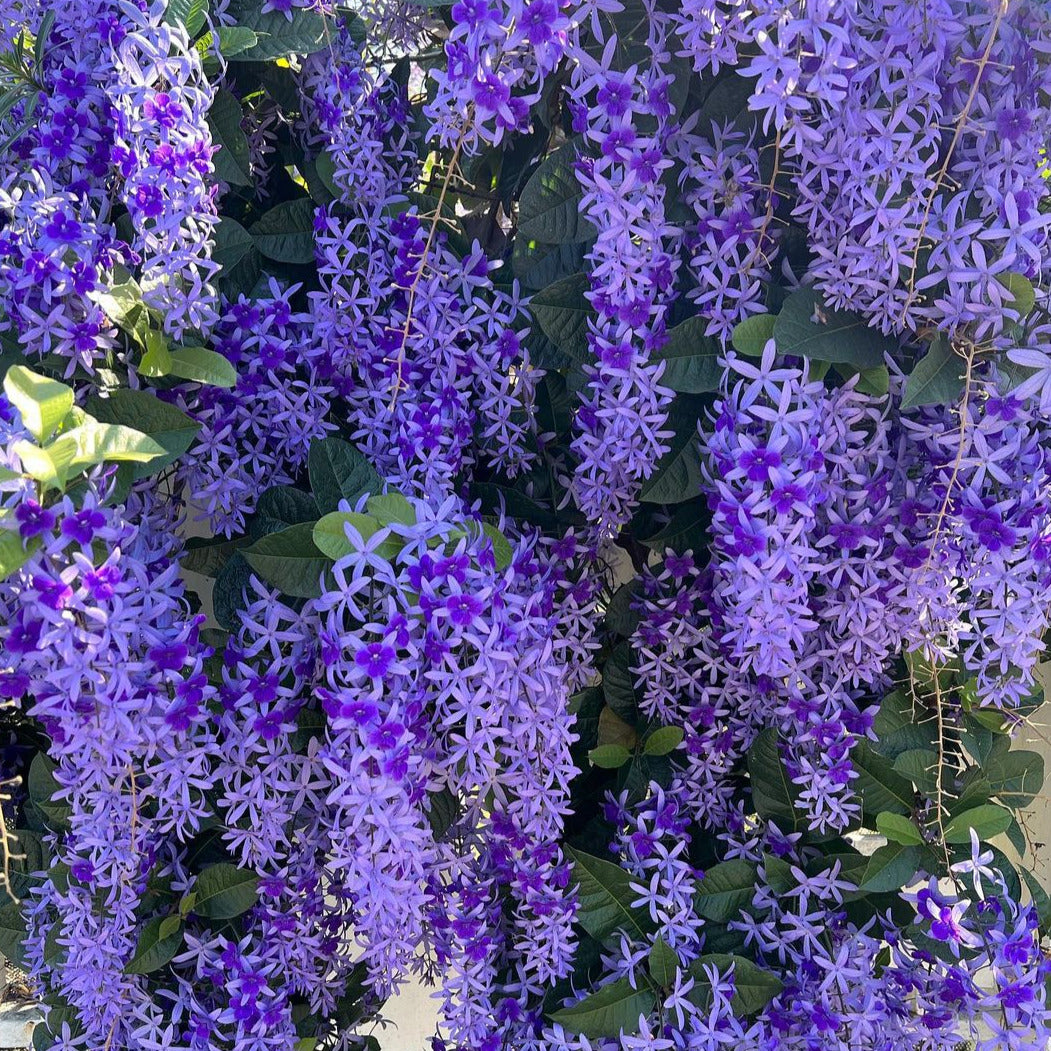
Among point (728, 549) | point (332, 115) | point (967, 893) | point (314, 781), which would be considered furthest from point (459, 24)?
point (967, 893)

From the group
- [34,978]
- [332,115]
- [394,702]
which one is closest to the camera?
[394,702]

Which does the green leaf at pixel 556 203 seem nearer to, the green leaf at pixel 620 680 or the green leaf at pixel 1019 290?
the green leaf at pixel 1019 290

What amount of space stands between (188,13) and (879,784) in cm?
129

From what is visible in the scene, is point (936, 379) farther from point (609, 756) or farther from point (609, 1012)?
point (609, 1012)

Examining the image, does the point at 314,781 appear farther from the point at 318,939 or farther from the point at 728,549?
the point at 728,549

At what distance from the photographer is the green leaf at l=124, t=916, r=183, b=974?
4.23 ft

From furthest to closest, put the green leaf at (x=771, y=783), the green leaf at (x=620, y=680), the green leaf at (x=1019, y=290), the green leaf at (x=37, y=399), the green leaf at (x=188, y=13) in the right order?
the green leaf at (x=620, y=680) < the green leaf at (x=771, y=783) < the green leaf at (x=188, y=13) < the green leaf at (x=1019, y=290) < the green leaf at (x=37, y=399)

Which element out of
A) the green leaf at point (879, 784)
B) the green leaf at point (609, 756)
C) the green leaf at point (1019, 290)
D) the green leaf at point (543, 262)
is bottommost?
the green leaf at point (879, 784)

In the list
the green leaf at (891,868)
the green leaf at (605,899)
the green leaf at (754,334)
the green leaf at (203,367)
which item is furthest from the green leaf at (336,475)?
the green leaf at (891,868)

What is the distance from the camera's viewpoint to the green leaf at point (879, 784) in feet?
4.36

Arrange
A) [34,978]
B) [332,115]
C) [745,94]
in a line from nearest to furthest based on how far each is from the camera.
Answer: [745,94]
[332,115]
[34,978]

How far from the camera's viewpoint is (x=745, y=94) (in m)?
1.22

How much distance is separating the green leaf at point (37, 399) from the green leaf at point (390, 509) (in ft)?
1.06

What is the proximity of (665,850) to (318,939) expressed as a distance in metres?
0.48
